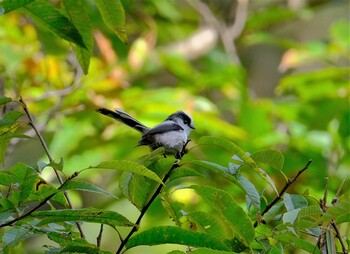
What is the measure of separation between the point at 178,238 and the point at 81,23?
637 mm

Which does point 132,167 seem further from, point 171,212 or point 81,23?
point 81,23

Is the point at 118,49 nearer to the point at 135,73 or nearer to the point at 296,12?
the point at 135,73

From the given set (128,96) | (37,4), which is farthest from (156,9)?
(37,4)

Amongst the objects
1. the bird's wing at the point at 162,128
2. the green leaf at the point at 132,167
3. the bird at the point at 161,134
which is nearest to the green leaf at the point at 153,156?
the green leaf at the point at 132,167

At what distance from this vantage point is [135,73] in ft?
12.7

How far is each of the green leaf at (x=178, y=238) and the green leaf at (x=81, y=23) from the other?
502 millimetres

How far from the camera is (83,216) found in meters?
1.23

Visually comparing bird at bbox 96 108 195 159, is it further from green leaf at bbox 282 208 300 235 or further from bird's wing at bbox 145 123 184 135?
green leaf at bbox 282 208 300 235

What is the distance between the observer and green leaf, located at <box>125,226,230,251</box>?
1217 millimetres

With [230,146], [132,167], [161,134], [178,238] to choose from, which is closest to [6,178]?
[132,167]

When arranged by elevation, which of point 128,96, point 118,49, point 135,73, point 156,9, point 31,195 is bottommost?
point 31,195

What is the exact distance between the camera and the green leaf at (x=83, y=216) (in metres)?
1.20

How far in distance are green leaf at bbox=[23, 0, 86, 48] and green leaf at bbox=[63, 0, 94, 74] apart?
6 cm

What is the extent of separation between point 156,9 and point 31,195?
361 cm
